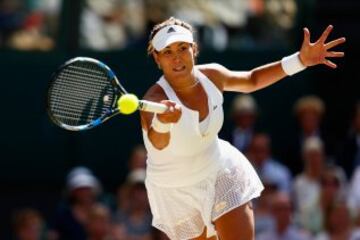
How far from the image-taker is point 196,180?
7801mm

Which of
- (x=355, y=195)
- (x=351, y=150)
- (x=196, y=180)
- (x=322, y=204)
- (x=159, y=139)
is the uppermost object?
(x=159, y=139)

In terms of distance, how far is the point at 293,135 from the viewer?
13164mm

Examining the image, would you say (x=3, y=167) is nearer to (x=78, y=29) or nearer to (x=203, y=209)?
(x=78, y=29)

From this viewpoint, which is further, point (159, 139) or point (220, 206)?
point (220, 206)

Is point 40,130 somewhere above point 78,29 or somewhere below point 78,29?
below

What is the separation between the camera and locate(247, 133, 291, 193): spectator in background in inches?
455

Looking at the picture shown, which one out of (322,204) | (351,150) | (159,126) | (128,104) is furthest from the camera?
(351,150)

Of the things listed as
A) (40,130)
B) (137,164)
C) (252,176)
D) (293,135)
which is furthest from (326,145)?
(252,176)

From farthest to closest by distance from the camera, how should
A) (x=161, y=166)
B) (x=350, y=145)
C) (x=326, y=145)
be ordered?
(x=326, y=145) < (x=350, y=145) < (x=161, y=166)

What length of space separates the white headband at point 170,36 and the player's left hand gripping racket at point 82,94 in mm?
350

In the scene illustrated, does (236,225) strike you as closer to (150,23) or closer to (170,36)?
(170,36)

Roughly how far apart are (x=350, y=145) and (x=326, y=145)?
0.99m

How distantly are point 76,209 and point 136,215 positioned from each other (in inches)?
23.2

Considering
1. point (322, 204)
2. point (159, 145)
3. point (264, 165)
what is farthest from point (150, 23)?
point (159, 145)
